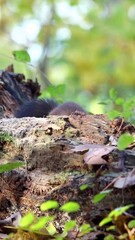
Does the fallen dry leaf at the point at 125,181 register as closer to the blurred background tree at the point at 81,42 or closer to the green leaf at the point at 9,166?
→ the green leaf at the point at 9,166

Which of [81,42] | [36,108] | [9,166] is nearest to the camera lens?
[9,166]

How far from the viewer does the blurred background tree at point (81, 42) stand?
8.43m

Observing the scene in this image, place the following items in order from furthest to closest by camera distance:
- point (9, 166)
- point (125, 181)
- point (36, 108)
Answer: point (36, 108) < point (9, 166) < point (125, 181)

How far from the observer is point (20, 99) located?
10.3 feet

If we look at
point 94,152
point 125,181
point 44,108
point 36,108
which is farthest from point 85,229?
point 44,108

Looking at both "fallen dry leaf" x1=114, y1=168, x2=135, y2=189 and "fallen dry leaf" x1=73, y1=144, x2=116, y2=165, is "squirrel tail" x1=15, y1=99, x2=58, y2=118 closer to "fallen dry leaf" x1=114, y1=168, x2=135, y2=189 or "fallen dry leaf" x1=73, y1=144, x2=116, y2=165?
"fallen dry leaf" x1=73, y1=144, x2=116, y2=165

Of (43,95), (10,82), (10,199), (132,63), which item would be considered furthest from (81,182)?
(132,63)

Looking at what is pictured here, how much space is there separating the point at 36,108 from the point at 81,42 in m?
5.88

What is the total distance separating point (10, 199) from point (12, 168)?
0.17 metres

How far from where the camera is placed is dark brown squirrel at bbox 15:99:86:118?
287 centimetres

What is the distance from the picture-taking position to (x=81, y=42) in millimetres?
8758

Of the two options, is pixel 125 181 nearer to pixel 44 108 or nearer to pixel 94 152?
pixel 94 152

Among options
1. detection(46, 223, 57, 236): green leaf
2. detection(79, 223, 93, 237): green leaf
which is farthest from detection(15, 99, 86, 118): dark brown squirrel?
detection(79, 223, 93, 237): green leaf

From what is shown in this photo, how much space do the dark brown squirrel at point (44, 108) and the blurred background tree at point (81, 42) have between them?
4583mm
